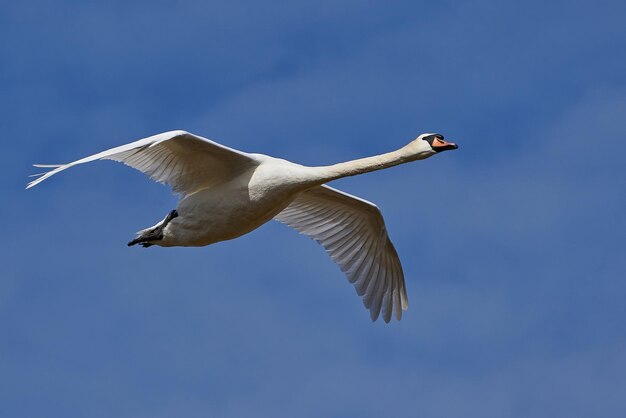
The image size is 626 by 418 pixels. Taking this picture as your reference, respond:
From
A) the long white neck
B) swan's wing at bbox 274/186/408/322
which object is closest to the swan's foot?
the long white neck

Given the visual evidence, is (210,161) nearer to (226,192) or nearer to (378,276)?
(226,192)

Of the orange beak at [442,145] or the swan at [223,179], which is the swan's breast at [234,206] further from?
the orange beak at [442,145]

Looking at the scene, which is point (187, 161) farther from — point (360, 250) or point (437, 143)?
point (360, 250)

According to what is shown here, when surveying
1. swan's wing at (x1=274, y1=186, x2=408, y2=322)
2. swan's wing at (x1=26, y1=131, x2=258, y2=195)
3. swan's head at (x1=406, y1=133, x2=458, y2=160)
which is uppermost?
swan's wing at (x1=26, y1=131, x2=258, y2=195)

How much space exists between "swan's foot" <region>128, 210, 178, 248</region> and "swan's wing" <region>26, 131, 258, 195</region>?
1.23ft

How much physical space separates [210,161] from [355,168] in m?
1.98

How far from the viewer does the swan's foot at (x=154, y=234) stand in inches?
746

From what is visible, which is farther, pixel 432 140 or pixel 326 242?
pixel 326 242

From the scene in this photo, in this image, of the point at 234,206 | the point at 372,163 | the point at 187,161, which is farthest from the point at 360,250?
the point at 187,161

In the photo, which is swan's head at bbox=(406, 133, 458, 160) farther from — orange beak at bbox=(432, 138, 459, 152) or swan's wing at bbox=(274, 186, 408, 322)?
swan's wing at bbox=(274, 186, 408, 322)

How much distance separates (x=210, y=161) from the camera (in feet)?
60.7

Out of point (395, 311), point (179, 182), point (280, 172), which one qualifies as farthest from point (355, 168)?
point (395, 311)

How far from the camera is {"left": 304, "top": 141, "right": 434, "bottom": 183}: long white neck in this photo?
18344 millimetres

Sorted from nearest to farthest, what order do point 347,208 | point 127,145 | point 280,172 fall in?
point 127,145
point 280,172
point 347,208
